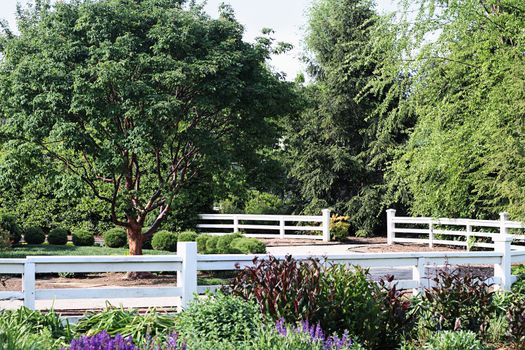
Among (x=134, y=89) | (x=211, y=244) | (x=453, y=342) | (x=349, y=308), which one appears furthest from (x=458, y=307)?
(x=211, y=244)

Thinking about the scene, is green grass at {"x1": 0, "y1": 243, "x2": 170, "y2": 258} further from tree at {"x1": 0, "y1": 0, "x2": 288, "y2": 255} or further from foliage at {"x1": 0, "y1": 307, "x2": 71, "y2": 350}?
foliage at {"x1": 0, "y1": 307, "x2": 71, "y2": 350}

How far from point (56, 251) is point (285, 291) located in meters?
14.3

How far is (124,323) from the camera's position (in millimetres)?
6715

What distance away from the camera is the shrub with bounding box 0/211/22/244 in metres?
21.5

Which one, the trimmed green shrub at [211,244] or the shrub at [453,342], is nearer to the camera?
the shrub at [453,342]

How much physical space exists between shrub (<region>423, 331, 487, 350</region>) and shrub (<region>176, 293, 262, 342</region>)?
5.11ft

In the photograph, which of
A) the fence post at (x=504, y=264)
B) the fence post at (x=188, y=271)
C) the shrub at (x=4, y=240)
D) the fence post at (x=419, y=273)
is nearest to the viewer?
the fence post at (x=188, y=271)

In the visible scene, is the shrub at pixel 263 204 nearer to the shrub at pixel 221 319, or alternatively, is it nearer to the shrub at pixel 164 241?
the shrub at pixel 164 241

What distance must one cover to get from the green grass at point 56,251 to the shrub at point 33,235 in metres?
0.39

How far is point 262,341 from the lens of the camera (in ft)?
16.1

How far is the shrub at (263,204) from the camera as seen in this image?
28422mm

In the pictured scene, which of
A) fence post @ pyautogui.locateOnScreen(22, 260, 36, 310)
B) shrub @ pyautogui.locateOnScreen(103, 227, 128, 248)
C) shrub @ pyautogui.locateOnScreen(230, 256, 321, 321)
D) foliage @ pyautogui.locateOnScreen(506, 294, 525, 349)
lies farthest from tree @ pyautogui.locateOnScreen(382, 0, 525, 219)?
fence post @ pyautogui.locateOnScreen(22, 260, 36, 310)

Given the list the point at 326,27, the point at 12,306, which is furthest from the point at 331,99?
the point at 12,306

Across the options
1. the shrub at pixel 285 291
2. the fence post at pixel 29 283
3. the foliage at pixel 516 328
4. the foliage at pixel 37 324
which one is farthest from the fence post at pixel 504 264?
the fence post at pixel 29 283
